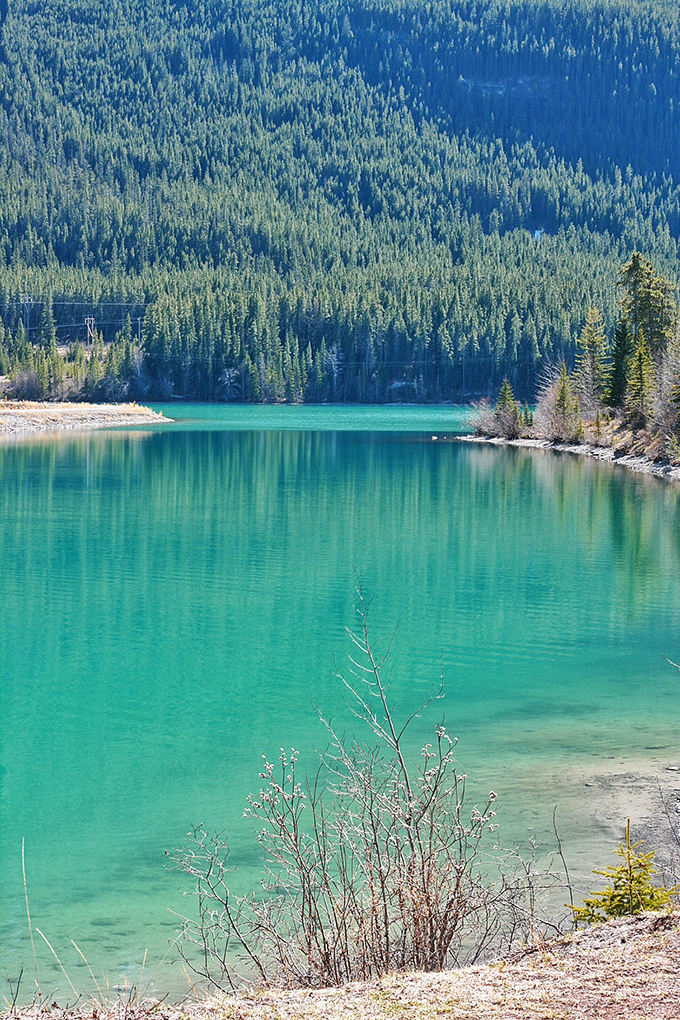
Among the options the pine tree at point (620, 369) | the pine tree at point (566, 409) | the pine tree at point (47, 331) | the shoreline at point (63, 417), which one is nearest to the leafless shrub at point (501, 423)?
the pine tree at point (566, 409)

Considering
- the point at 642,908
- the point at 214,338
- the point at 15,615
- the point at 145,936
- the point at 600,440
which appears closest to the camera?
the point at 642,908

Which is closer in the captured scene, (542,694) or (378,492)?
(542,694)

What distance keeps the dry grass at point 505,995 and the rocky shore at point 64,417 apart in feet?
292

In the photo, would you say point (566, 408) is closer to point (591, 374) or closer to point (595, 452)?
point (591, 374)

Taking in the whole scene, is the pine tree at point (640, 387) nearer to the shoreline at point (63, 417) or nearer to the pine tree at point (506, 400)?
the pine tree at point (506, 400)

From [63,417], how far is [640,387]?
2340 inches

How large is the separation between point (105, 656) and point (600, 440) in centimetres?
5746

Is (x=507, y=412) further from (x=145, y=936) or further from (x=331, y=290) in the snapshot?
(x=331, y=290)

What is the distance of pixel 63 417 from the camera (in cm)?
10744

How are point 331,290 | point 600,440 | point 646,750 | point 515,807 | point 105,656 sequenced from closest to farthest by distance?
point 515,807 → point 646,750 → point 105,656 → point 600,440 → point 331,290

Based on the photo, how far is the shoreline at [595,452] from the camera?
60119mm

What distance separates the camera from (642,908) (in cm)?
855

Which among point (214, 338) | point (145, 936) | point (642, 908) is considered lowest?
point (145, 936)

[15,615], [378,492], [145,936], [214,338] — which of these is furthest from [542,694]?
[214,338]
